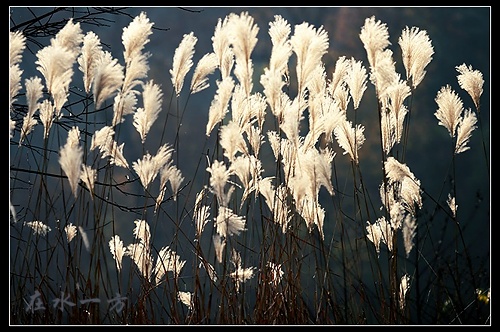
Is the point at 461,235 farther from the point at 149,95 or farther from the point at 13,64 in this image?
the point at 13,64

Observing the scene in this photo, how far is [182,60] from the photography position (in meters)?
2.67

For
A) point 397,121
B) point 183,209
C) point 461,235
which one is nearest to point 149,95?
point 183,209

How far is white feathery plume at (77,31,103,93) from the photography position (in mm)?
2547

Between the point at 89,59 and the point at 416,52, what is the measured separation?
4.38 feet

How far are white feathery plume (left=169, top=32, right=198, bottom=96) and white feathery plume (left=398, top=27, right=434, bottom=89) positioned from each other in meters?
0.87

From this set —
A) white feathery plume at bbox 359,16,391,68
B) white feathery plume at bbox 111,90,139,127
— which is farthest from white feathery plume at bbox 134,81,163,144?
white feathery plume at bbox 359,16,391,68

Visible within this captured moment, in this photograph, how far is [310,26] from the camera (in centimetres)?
251

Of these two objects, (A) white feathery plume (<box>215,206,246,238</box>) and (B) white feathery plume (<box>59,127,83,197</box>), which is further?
(A) white feathery plume (<box>215,206,246,238</box>)

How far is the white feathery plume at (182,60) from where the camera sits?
2666 millimetres

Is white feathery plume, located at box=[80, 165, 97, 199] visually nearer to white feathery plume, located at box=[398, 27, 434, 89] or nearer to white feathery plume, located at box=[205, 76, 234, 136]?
white feathery plume, located at box=[205, 76, 234, 136]

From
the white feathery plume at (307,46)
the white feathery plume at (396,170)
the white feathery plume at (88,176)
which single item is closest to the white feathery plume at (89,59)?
the white feathery plume at (88,176)

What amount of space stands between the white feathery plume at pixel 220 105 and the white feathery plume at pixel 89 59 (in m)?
0.49

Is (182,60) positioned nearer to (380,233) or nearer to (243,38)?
(243,38)

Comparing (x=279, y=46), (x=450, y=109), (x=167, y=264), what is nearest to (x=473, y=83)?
(x=450, y=109)
